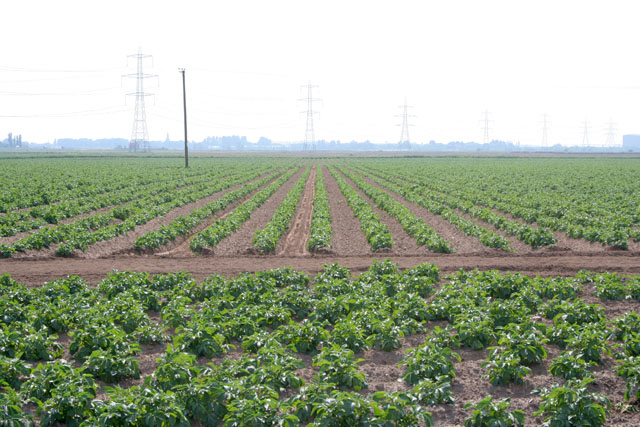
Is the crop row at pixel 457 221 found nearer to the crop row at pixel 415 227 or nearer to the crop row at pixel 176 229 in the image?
the crop row at pixel 415 227

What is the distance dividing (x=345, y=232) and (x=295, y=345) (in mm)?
13761

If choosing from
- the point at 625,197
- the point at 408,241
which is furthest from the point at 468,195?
the point at 408,241

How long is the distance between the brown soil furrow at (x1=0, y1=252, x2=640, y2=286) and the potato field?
0.11 meters

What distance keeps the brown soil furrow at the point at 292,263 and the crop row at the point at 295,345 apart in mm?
2144

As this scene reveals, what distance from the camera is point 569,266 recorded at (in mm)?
15898

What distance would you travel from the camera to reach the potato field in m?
6.47

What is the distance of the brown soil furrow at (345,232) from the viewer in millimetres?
19367

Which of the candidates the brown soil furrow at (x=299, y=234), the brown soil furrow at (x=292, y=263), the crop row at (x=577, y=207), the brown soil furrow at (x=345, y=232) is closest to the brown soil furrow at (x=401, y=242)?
the brown soil furrow at (x=292, y=263)

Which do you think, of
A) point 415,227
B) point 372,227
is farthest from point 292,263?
point 415,227

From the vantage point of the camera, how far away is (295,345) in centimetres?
905

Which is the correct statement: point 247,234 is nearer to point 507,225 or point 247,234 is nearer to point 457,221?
point 457,221

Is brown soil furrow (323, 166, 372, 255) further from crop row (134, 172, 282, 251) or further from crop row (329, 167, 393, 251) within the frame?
crop row (134, 172, 282, 251)

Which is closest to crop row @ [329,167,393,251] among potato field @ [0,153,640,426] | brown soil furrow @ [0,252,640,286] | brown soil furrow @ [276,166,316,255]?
potato field @ [0,153,640,426]

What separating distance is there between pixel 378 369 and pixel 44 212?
21.1 meters
